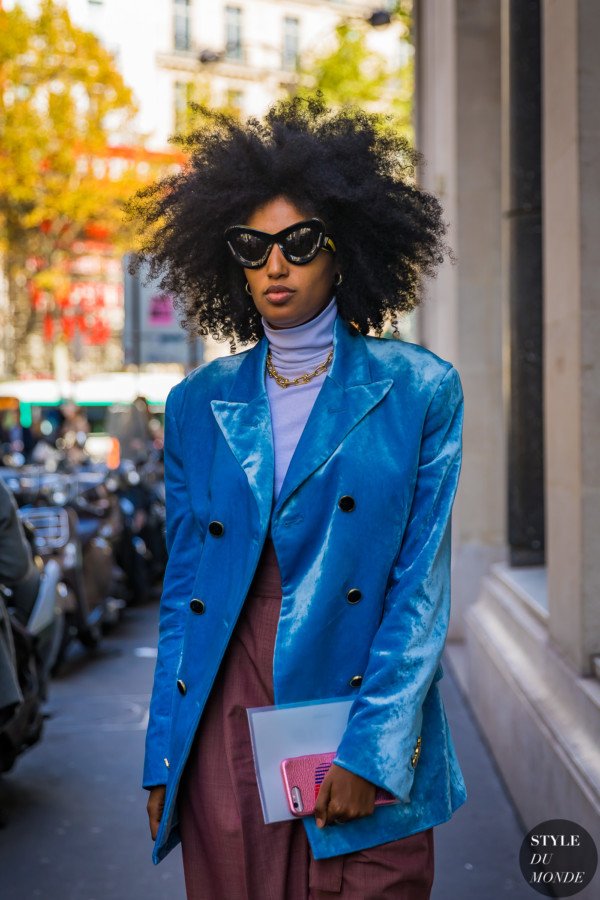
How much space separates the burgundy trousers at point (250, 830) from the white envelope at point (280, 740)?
76 millimetres

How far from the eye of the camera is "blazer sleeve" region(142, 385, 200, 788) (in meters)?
2.55

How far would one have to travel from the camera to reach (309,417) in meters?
2.51

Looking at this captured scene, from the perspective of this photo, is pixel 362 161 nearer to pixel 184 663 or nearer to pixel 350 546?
pixel 350 546

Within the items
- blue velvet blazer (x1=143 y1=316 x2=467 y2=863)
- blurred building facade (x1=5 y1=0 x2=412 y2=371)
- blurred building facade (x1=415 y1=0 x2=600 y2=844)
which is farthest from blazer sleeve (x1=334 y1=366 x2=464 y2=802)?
blurred building facade (x1=5 y1=0 x2=412 y2=371)

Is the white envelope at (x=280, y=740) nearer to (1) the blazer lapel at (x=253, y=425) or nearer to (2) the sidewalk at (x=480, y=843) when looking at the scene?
(1) the blazer lapel at (x=253, y=425)

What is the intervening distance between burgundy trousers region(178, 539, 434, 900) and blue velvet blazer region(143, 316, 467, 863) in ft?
0.15

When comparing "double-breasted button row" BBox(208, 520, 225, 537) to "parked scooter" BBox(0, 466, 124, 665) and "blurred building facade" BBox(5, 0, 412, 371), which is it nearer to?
"parked scooter" BBox(0, 466, 124, 665)

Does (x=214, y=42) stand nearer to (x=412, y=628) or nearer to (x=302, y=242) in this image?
(x=302, y=242)

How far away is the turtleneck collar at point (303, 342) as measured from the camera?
2631 millimetres

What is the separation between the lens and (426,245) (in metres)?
2.91

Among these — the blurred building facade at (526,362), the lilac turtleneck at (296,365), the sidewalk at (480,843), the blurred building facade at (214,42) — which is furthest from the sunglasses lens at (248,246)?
the blurred building facade at (214,42)

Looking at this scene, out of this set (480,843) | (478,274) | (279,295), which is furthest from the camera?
(478,274)

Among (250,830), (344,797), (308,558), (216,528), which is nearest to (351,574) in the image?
(308,558)

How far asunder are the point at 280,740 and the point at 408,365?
77 cm
